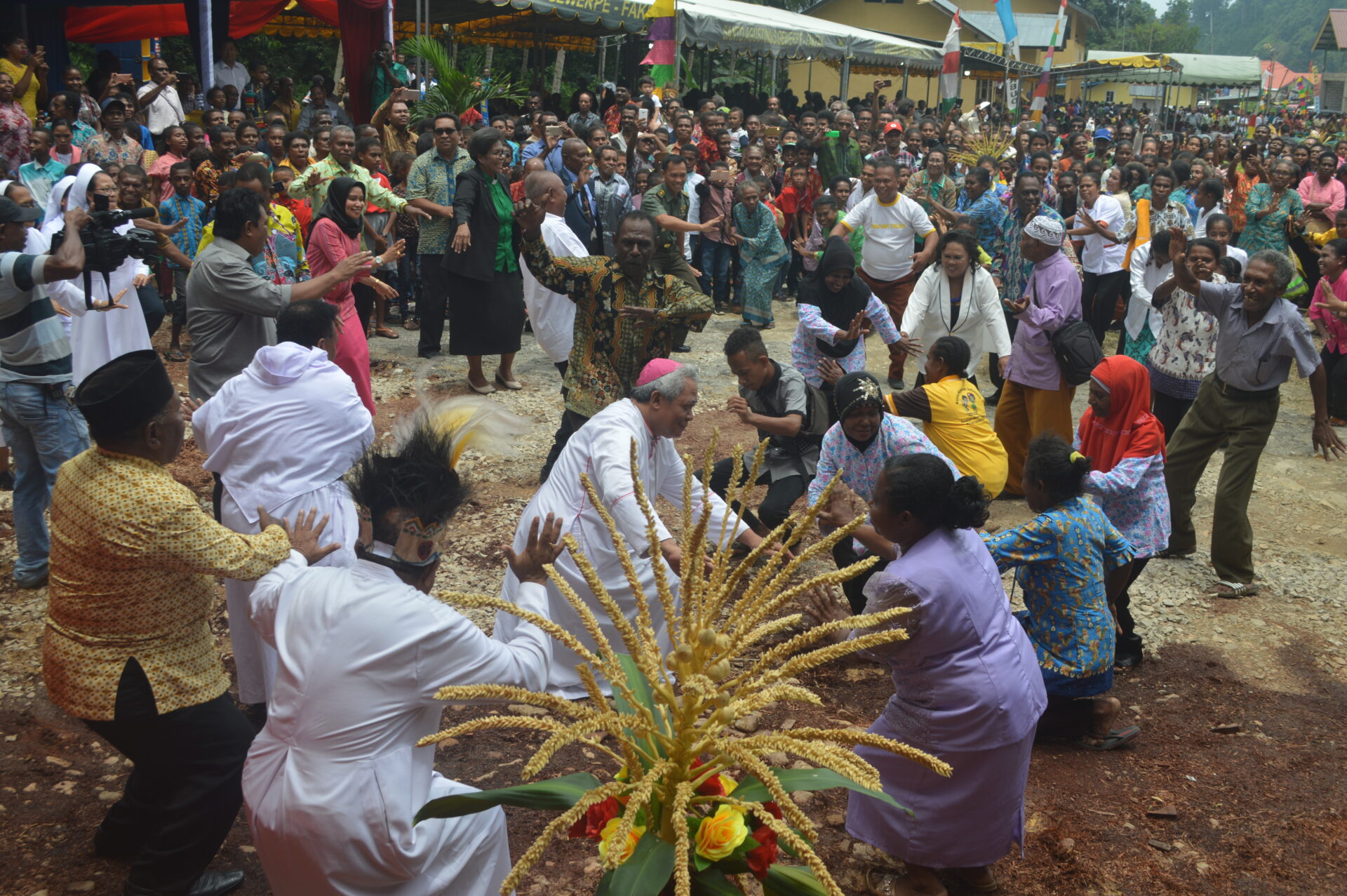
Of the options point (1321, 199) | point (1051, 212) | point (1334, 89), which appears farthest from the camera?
point (1334, 89)

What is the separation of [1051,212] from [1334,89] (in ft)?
198

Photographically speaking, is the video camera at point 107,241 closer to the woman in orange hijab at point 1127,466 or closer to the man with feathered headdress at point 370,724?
the man with feathered headdress at point 370,724

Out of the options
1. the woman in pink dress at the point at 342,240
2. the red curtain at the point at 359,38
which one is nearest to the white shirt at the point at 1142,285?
the woman in pink dress at the point at 342,240

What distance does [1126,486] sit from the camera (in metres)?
5.15

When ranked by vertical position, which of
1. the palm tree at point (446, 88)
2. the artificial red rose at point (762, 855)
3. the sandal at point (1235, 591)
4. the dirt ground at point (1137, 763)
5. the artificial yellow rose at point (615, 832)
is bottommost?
the dirt ground at point (1137, 763)

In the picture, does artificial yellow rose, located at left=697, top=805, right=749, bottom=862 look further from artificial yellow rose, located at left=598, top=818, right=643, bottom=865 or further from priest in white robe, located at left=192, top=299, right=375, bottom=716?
priest in white robe, located at left=192, top=299, right=375, bottom=716

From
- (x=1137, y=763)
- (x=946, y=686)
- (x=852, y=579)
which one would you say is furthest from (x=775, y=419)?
(x=946, y=686)

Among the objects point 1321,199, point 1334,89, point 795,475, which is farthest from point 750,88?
point 1334,89

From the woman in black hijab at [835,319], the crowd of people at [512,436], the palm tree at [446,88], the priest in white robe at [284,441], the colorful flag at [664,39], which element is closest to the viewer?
the crowd of people at [512,436]

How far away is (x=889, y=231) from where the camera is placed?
981 cm

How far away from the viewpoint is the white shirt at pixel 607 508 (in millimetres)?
4230

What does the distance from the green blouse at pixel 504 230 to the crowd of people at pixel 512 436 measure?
2 cm

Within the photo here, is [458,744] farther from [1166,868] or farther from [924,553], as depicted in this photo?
[1166,868]

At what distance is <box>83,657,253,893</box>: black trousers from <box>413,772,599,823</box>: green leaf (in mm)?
1374
